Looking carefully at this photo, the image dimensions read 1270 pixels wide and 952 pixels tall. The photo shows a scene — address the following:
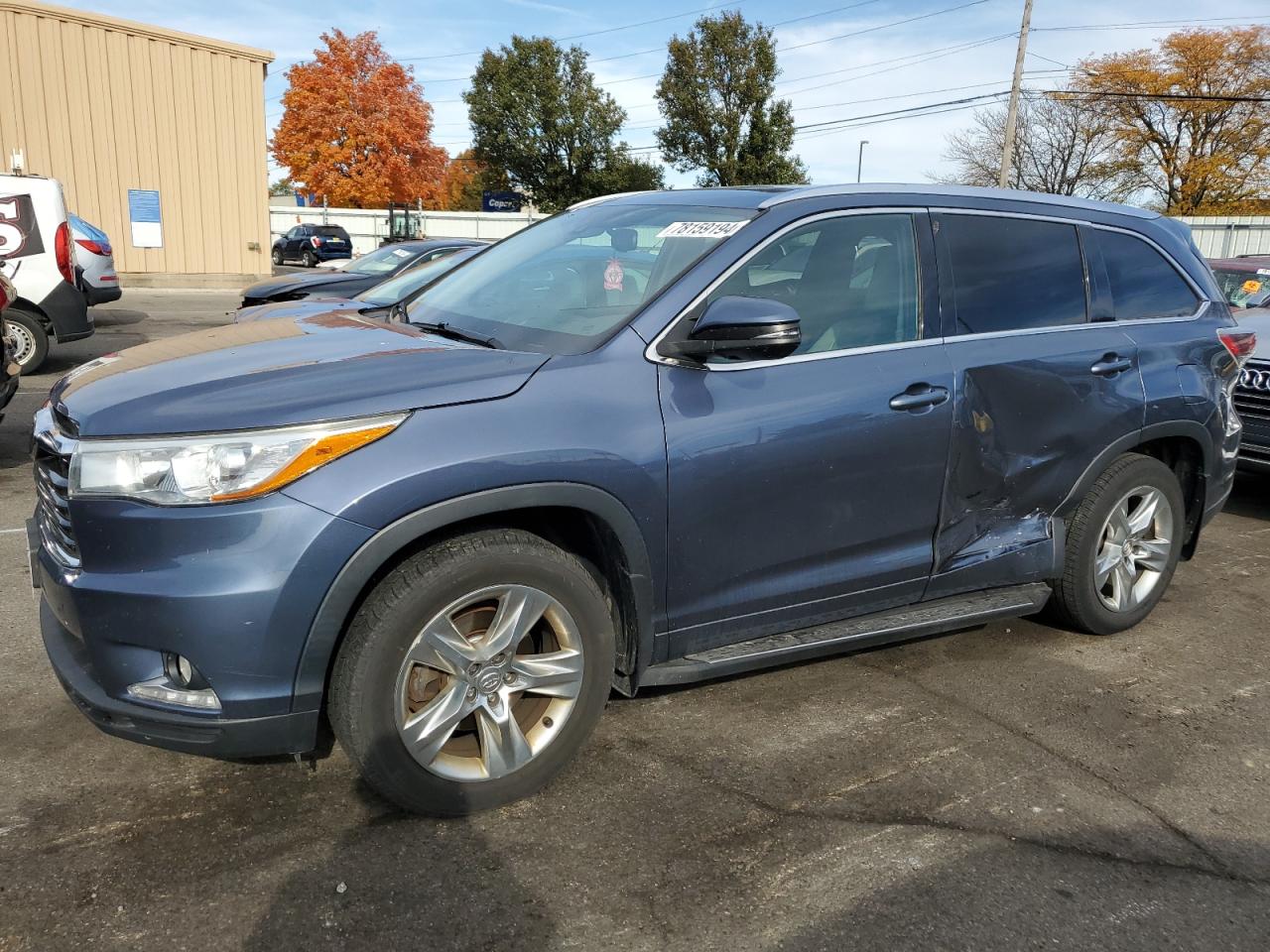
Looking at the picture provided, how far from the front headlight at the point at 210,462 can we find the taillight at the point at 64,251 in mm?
9412

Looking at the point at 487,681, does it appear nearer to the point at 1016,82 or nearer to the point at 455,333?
the point at 455,333

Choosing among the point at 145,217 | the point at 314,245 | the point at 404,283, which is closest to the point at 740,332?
the point at 404,283

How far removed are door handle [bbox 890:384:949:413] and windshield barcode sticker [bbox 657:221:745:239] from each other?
0.79 metres

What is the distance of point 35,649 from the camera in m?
3.94

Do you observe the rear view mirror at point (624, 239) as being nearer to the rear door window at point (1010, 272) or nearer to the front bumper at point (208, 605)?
the rear door window at point (1010, 272)

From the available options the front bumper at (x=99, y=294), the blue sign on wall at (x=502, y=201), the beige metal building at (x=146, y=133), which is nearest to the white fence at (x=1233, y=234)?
the blue sign on wall at (x=502, y=201)

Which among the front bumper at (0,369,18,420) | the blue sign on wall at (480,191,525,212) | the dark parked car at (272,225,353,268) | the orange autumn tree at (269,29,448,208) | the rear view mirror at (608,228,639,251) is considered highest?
the orange autumn tree at (269,29,448,208)

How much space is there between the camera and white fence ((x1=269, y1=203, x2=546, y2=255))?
4206 centimetres

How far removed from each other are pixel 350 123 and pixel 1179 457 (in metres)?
47.0

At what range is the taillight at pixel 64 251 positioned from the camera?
413 inches

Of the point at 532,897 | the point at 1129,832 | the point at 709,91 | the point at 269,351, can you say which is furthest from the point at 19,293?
the point at 709,91

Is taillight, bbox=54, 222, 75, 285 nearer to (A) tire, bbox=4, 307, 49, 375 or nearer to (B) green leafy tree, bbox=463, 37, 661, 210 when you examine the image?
(A) tire, bbox=4, 307, 49, 375

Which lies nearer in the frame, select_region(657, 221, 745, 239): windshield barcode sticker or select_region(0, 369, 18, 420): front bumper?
select_region(657, 221, 745, 239): windshield barcode sticker

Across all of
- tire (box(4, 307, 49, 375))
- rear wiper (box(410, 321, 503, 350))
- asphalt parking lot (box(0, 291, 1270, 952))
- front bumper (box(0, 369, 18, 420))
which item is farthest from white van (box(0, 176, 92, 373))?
rear wiper (box(410, 321, 503, 350))
